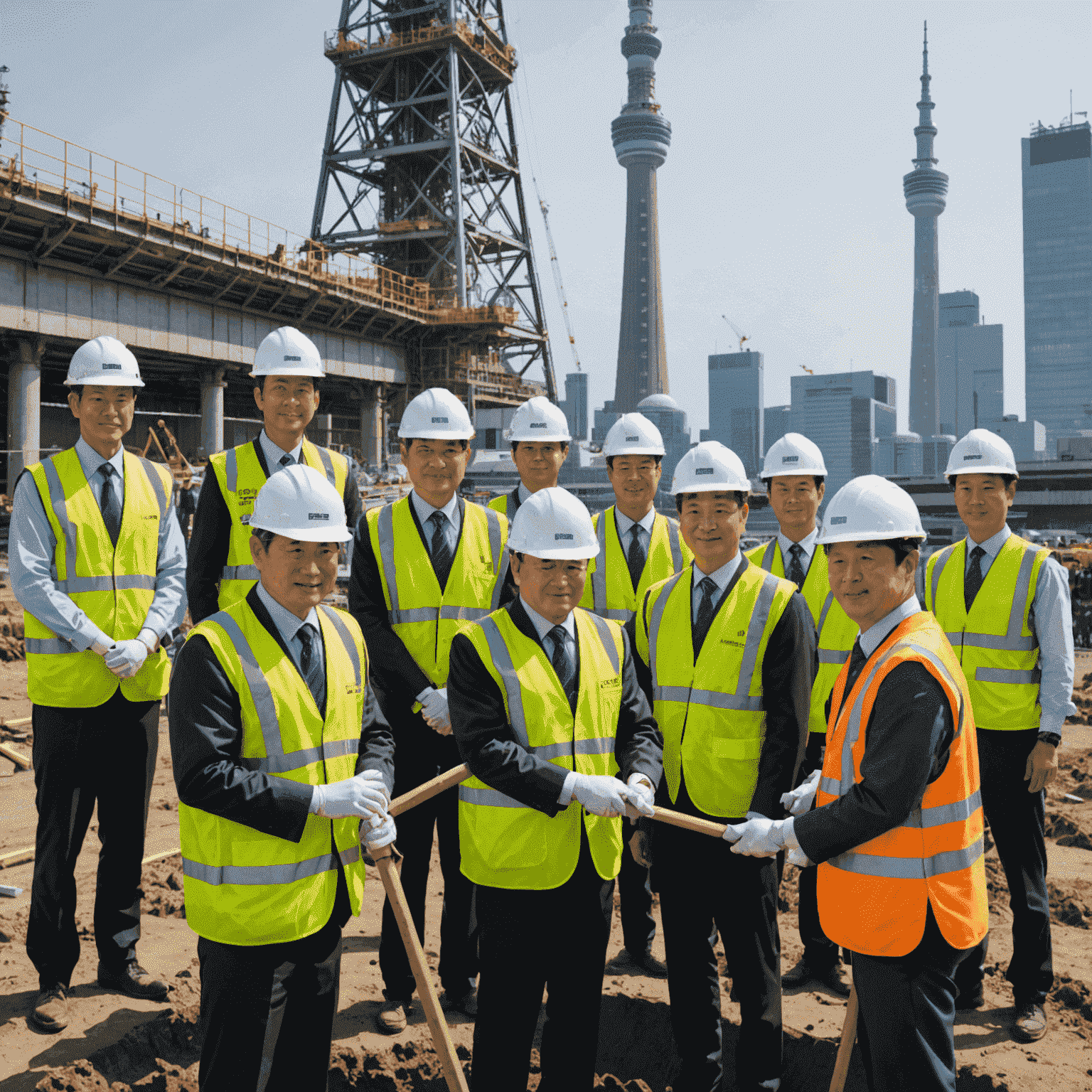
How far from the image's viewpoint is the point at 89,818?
405 centimetres

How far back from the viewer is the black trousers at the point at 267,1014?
2.72 m

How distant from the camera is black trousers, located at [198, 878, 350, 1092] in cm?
272

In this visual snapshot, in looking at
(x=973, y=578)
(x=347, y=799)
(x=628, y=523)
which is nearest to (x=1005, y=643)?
(x=973, y=578)

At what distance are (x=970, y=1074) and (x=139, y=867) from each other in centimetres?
382

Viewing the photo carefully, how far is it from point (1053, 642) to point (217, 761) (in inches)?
147

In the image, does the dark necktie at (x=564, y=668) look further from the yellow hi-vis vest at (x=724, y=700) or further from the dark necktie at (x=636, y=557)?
the dark necktie at (x=636, y=557)

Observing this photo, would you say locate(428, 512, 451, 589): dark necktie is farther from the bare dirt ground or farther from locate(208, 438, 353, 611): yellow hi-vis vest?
the bare dirt ground

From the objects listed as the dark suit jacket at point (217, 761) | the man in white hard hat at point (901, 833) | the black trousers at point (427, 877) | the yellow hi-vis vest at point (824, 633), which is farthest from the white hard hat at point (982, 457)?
the dark suit jacket at point (217, 761)

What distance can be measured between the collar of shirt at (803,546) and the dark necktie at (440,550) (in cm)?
186

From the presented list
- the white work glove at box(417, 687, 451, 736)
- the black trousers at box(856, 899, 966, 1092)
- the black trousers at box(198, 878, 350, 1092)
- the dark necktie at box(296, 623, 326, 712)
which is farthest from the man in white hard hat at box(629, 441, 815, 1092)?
the dark necktie at box(296, 623, 326, 712)

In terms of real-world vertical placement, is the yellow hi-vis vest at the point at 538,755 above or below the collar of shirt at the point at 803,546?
below

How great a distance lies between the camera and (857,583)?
9.37ft

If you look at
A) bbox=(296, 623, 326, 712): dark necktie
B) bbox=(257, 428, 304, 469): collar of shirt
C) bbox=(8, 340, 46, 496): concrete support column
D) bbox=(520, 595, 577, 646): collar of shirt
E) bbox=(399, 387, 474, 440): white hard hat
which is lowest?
bbox=(296, 623, 326, 712): dark necktie

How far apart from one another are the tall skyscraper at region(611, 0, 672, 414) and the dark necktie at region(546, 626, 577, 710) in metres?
158
